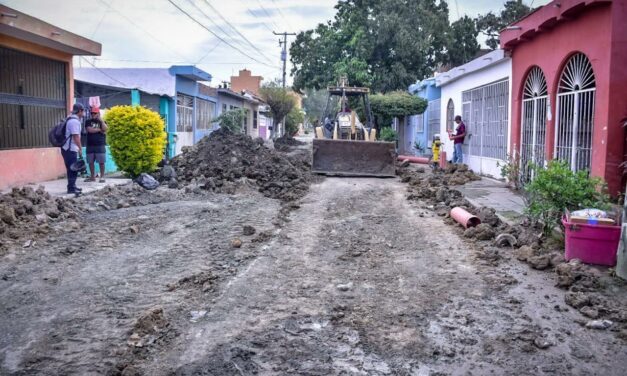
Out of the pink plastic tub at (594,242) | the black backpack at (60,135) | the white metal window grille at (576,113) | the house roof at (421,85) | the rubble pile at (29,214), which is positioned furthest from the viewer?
the house roof at (421,85)

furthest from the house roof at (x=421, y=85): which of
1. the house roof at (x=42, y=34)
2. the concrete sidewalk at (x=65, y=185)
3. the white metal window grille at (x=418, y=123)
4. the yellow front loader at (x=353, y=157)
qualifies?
the concrete sidewalk at (x=65, y=185)

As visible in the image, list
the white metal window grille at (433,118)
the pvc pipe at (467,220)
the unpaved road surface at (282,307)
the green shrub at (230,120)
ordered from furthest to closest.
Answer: the white metal window grille at (433,118)
the green shrub at (230,120)
the pvc pipe at (467,220)
the unpaved road surface at (282,307)

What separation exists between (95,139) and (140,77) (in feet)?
35.5

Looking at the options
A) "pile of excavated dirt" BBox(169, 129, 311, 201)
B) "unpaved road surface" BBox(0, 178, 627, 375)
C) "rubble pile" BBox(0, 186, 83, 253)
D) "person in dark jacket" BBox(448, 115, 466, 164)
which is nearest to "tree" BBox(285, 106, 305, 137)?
"person in dark jacket" BBox(448, 115, 466, 164)

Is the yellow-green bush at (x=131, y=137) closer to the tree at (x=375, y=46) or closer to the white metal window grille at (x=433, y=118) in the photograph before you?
the white metal window grille at (x=433, y=118)

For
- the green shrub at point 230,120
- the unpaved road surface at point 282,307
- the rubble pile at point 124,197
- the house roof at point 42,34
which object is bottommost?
the unpaved road surface at point 282,307

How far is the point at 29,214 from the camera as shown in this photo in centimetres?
886

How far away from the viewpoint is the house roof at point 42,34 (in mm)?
10844

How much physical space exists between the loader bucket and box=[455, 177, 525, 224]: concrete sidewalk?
254cm

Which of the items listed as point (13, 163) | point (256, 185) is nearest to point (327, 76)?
point (256, 185)

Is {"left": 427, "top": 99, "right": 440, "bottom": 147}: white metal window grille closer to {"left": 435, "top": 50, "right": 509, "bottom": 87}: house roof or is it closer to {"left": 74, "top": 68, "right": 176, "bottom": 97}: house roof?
{"left": 435, "top": 50, "right": 509, "bottom": 87}: house roof

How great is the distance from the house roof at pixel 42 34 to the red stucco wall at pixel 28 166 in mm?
2429

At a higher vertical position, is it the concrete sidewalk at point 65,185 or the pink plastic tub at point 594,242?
the concrete sidewalk at point 65,185

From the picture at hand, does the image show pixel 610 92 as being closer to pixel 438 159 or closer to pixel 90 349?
pixel 90 349
